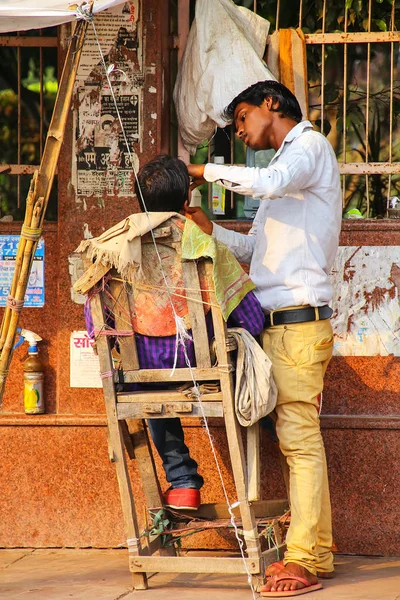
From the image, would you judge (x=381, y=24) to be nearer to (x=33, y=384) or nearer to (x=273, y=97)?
(x=273, y=97)

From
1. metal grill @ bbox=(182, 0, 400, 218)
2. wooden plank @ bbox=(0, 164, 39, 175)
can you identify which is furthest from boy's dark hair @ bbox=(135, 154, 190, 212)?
wooden plank @ bbox=(0, 164, 39, 175)

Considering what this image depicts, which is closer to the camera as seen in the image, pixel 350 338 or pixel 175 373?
pixel 175 373

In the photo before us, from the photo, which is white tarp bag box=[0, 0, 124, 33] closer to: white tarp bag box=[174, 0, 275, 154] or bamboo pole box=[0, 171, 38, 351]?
bamboo pole box=[0, 171, 38, 351]

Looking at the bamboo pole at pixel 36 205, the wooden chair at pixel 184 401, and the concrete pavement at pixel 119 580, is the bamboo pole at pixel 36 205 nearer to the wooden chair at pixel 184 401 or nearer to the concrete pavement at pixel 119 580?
the wooden chair at pixel 184 401

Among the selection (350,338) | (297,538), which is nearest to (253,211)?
(350,338)

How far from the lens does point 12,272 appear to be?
496 centimetres

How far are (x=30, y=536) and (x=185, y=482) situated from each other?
113cm

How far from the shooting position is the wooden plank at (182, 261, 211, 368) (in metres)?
3.73

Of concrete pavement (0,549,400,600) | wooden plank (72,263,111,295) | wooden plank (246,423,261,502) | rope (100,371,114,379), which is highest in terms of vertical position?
wooden plank (72,263,111,295)

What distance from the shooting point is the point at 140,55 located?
476 cm

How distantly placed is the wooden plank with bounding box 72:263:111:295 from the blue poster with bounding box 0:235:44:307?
120cm

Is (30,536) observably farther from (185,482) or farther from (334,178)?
(334,178)

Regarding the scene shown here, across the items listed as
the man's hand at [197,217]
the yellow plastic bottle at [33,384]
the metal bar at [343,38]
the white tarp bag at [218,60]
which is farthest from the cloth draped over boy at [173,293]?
the metal bar at [343,38]

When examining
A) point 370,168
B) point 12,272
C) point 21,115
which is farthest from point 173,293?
point 21,115
